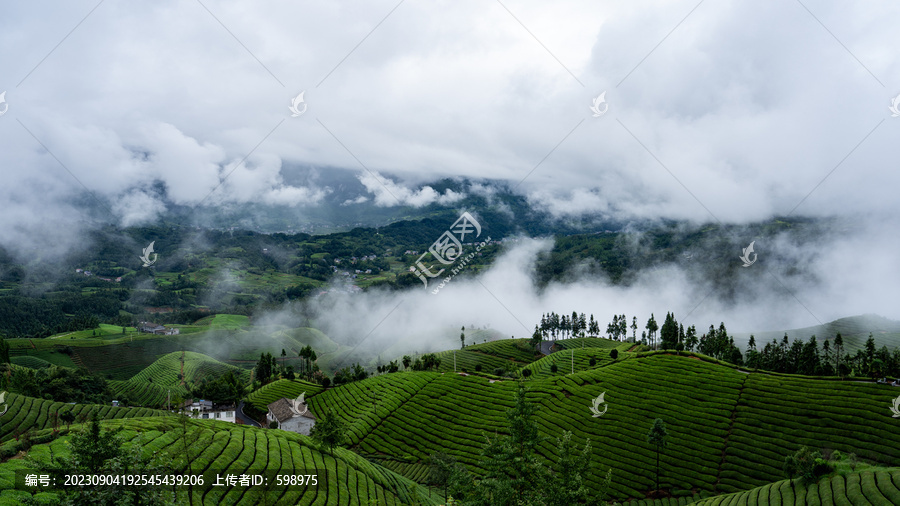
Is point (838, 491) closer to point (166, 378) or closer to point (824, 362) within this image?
point (824, 362)

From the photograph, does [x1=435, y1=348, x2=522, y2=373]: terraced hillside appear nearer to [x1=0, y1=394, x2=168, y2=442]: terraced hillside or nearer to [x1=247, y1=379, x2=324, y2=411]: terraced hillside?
[x1=247, y1=379, x2=324, y2=411]: terraced hillside

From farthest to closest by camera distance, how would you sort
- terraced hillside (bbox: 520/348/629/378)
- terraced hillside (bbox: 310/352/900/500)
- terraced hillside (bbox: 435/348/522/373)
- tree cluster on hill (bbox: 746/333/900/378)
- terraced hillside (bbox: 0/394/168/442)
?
terraced hillside (bbox: 435/348/522/373)
terraced hillside (bbox: 520/348/629/378)
tree cluster on hill (bbox: 746/333/900/378)
terraced hillside (bbox: 0/394/168/442)
terraced hillside (bbox: 310/352/900/500)

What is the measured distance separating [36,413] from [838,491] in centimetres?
12315

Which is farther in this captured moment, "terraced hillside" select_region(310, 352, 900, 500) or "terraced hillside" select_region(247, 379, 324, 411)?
"terraced hillside" select_region(247, 379, 324, 411)

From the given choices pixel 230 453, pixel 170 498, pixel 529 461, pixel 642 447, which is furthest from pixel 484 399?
pixel 170 498

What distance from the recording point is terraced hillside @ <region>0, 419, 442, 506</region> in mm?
41500

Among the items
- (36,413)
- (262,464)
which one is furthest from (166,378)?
(262,464)

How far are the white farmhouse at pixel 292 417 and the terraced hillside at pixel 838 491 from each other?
7906 cm

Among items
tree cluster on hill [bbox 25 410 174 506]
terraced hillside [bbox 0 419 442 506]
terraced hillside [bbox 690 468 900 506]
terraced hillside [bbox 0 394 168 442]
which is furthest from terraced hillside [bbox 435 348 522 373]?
tree cluster on hill [bbox 25 410 174 506]

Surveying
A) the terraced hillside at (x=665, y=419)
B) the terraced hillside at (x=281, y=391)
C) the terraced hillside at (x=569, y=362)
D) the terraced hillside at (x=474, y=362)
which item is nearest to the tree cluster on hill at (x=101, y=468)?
the terraced hillside at (x=665, y=419)

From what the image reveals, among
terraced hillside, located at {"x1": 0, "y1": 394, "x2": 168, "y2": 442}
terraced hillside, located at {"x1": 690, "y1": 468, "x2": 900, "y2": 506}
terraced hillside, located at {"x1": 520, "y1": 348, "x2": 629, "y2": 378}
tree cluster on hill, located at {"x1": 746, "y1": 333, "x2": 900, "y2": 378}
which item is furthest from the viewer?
terraced hillside, located at {"x1": 520, "y1": 348, "x2": 629, "y2": 378}

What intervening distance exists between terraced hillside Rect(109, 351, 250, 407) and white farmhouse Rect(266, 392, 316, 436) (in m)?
46.8

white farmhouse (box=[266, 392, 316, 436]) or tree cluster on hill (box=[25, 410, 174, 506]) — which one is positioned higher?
tree cluster on hill (box=[25, 410, 174, 506])

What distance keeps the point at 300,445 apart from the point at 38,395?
8922 cm
